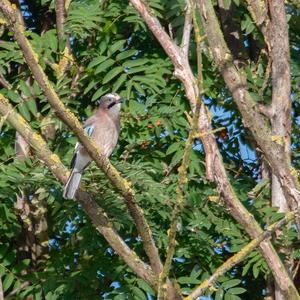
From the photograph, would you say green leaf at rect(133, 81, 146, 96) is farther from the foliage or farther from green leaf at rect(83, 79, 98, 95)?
green leaf at rect(83, 79, 98, 95)

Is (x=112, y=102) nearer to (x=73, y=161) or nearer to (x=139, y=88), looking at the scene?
(x=139, y=88)

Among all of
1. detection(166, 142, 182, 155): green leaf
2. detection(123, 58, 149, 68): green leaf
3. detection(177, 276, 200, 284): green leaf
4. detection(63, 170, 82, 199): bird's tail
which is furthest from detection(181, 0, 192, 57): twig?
detection(177, 276, 200, 284): green leaf

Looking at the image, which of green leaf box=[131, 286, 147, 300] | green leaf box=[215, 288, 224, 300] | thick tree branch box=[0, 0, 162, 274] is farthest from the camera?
green leaf box=[215, 288, 224, 300]

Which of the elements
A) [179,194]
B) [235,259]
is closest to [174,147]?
[235,259]

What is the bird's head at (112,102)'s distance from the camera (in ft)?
23.6

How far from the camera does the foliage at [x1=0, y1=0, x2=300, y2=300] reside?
6.84m

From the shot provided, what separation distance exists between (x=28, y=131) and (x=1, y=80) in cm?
233

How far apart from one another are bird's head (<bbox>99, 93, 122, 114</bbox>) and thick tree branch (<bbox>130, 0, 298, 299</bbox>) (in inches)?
32.9

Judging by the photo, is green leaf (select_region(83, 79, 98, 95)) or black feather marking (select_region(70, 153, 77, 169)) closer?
black feather marking (select_region(70, 153, 77, 169))

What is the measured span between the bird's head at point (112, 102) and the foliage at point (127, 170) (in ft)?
0.21

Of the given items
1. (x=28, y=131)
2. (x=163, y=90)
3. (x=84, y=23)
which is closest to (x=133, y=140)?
(x=163, y=90)

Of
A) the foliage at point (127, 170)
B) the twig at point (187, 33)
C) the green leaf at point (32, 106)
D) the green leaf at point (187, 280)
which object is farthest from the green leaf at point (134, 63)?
the green leaf at point (187, 280)

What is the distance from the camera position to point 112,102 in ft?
23.8

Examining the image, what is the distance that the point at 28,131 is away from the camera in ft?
17.9
